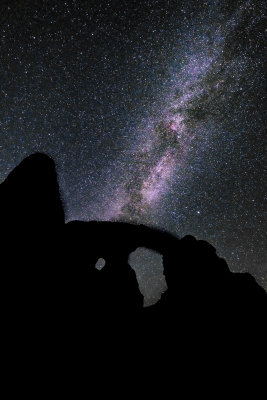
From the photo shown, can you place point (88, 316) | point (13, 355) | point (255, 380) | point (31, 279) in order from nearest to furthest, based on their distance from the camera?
1. point (13, 355)
2. point (31, 279)
3. point (255, 380)
4. point (88, 316)

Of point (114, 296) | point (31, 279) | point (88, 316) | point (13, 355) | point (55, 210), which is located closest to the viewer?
point (13, 355)

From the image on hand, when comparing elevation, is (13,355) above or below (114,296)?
below

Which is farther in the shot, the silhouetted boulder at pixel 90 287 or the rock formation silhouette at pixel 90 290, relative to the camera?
the silhouetted boulder at pixel 90 287

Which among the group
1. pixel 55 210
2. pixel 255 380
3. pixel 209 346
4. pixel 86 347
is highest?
pixel 55 210

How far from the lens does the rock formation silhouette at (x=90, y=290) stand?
1110cm

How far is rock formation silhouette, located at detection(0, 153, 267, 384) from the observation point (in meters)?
11.1

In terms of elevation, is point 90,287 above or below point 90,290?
above

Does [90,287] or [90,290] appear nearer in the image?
[90,290]

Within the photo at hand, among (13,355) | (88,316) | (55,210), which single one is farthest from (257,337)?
(55,210)

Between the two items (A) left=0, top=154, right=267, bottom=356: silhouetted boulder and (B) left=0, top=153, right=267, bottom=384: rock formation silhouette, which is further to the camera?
(A) left=0, top=154, right=267, bottom=356: silhouetted boulder

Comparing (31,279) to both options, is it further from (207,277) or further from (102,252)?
(207,277)

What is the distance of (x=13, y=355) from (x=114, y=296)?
885 centimetres

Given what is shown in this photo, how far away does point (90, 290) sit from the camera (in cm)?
1525

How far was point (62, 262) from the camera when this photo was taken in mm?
13789
